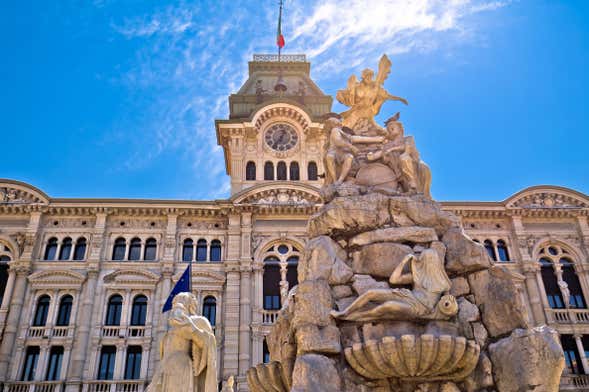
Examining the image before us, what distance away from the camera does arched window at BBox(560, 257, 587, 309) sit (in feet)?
90.9

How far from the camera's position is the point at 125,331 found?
25.6 metres

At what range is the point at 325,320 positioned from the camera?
22.7 feet

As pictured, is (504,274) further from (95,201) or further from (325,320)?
(95,201)

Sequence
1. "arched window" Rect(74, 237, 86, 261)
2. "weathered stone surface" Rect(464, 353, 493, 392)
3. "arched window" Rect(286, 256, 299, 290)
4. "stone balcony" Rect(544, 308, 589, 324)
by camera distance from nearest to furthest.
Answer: "weathered stone surface" Rect(464, 353, 493, 392), "stone balcony" Rect(544, 308, 589, 324), "arched window" Rect(286, 256, 299, 290), "arched window" Rect(74, 237, 86, 261)

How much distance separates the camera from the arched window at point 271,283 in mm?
26844

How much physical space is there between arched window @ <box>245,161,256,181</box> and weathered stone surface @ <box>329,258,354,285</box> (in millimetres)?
25459

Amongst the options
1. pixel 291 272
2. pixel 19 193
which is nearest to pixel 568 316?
pixel 291 272

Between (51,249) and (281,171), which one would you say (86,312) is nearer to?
(51,249)

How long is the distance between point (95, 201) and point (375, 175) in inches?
892

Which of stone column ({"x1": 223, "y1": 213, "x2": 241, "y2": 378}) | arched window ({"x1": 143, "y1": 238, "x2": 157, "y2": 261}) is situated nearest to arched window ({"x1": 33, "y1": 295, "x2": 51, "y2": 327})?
arched window ({"x1": 143, "y1": 238, "x2": 157, "y2": 261})

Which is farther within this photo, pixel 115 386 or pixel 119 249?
pixel 119 249

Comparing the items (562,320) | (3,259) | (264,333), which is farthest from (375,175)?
(3,259)

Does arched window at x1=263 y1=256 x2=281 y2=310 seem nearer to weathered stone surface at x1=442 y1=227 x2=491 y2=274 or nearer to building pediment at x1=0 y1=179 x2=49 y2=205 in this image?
building pediment at x1=0 y1=179 x2=49 y2=205

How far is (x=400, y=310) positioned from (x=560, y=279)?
25104 mm
